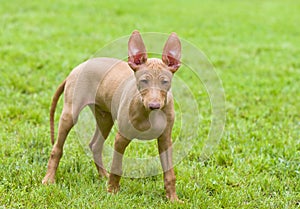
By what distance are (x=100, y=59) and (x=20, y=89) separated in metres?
2.97

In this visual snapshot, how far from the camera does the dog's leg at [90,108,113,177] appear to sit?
4.76m

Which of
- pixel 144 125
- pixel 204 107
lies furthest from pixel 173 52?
pixel 204 107

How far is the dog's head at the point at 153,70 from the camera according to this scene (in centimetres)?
362

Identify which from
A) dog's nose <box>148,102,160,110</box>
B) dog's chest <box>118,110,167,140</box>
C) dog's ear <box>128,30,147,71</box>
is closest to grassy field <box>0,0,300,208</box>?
dog's chest <box>118,110,167,140</box>

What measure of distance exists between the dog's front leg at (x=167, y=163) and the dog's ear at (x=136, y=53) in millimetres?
678

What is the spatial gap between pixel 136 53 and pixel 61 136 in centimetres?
125

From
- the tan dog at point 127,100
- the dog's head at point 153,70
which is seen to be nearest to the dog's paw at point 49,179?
the tan dog at point 127,100

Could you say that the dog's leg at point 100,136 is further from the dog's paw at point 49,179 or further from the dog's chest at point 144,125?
the dog's chest at point 144,125

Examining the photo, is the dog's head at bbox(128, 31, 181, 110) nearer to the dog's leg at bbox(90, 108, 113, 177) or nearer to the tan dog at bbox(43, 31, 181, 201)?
the tan dog at bbox(43, 31, 181, 201)

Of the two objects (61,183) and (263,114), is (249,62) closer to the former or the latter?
(263,114)

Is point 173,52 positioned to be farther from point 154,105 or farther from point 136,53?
point 154,105

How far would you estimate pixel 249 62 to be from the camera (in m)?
9.55

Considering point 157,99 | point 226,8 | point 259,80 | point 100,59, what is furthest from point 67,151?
point 226,8

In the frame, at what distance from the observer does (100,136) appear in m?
4.92
